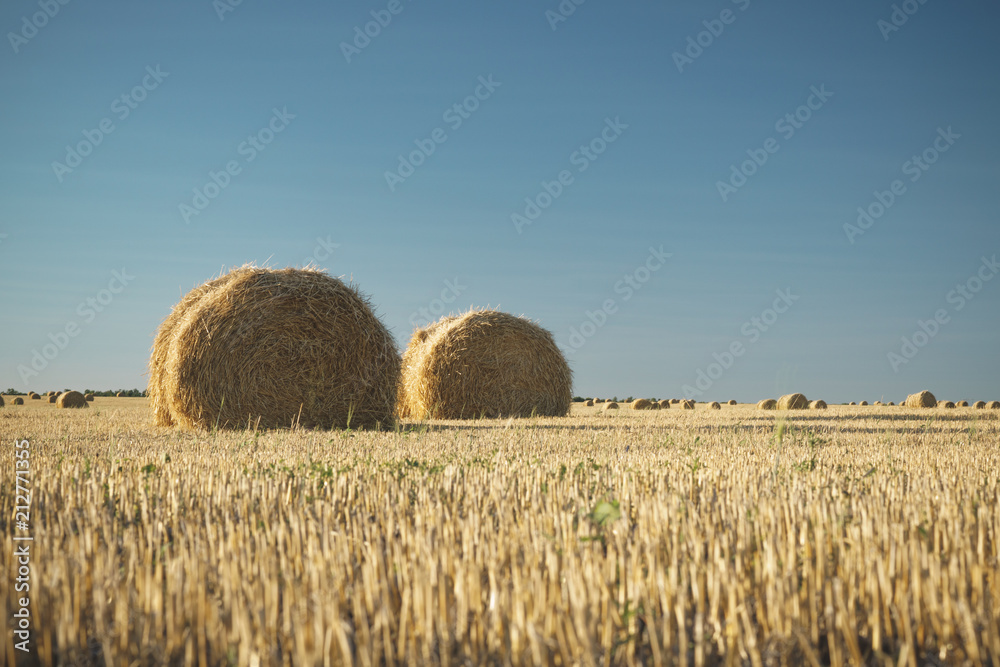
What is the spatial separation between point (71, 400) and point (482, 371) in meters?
13.0

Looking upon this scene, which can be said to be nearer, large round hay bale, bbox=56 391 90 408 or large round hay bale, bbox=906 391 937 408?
large round hay bale, bbox=56 391 90 408

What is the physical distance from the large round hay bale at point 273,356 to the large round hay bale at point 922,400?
23202mm

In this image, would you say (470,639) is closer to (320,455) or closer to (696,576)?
(696,576)

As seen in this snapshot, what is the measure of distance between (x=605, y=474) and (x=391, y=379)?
21.9 ft

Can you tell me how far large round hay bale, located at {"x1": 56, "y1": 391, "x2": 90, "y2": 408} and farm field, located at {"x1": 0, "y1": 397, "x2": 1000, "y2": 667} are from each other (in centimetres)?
1809

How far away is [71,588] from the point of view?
2.09m

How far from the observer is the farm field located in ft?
5.61

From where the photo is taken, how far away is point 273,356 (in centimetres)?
970

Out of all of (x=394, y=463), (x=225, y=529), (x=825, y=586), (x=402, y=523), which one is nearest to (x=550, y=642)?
(x=825, y=586)

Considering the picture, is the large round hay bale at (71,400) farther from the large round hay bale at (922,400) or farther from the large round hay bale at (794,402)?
the large round hay bale at (922,400)

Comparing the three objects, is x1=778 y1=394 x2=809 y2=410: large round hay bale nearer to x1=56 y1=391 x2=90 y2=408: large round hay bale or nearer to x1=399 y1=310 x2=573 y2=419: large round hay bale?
x1=399 y1=310 x2=573 y2=419: large round hay bale

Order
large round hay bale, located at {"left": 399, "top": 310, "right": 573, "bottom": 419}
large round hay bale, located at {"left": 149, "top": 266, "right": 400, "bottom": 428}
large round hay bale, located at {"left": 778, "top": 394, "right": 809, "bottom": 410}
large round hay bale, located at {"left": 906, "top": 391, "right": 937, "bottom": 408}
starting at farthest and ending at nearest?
large round hay bale, located at {"left": 906, "top": 391, "right": 937, "bottom": 408} → large round hay bale, located at {"left": 778, "top": 394, "right": 809, "bottom": 410} → large round hay bale, located at {"left": 399, "top": 310, "right": 573, "bottom": 419} → large round hay bale, located at {"left": 149, "top": 266, "right": 400, "bottom": 428}

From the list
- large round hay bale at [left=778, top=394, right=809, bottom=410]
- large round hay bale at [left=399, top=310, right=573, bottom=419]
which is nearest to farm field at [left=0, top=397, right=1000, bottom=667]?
large round hay bale at [left=399, top=310, right=573, bottom=419]

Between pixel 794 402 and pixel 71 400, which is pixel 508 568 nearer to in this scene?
pixel 71 400
